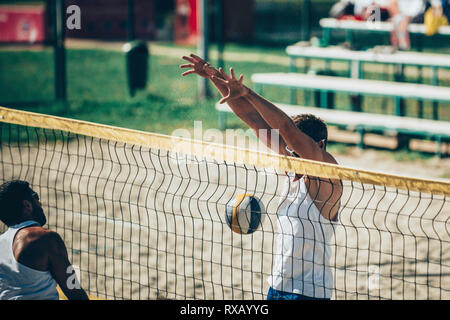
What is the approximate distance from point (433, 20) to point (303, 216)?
8947 millimetres

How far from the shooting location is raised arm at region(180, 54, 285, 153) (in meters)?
4.88

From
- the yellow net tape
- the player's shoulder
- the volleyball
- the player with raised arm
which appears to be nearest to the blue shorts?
the player with raised arm

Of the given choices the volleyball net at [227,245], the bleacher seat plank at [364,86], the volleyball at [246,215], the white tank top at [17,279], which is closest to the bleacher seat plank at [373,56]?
the bleacher seat plank at [364,86]

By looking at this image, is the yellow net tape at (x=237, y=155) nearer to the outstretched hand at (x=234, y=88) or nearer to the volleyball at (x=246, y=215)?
the volleyball at (x=246, y=215)

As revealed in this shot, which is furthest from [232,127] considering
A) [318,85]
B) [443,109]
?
[443,109]

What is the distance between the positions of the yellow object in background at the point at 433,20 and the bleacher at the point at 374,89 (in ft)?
0.34

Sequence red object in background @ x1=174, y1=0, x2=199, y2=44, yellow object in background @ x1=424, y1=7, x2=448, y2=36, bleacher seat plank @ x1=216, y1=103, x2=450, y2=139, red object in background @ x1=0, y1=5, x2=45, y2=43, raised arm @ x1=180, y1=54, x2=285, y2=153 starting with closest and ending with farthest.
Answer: raised arm @ x1=180, y1=54, x2=285, y2=153, bleacher seat plank @ x1=216, y1=103, x2=450, y2=139, yellow object in background @ x1=424, y1=7, x2=448, y2=36, red object in background @ x1=0, y1=5, x2=45, y2=43, red object in background @ x1=174, y1=0, x2=199, y2=44

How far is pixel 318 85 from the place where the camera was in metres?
12.0

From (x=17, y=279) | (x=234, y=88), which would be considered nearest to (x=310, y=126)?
(x=234, y=88)

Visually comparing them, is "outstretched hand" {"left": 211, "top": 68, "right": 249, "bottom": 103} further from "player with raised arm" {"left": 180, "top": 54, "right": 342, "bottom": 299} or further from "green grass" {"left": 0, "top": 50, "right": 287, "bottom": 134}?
"green grass" {"left": 0, "top": 50, "right": 287, "bottom": 134}

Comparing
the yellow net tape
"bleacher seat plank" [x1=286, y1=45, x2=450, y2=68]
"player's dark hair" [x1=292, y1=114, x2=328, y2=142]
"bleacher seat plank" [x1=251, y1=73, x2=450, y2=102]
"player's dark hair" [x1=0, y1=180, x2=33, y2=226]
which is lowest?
"player's dark hair" [x1=0, y1=180, x2=33, y2=226]

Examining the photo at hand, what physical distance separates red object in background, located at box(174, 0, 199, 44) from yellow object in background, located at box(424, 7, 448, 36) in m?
12.9
